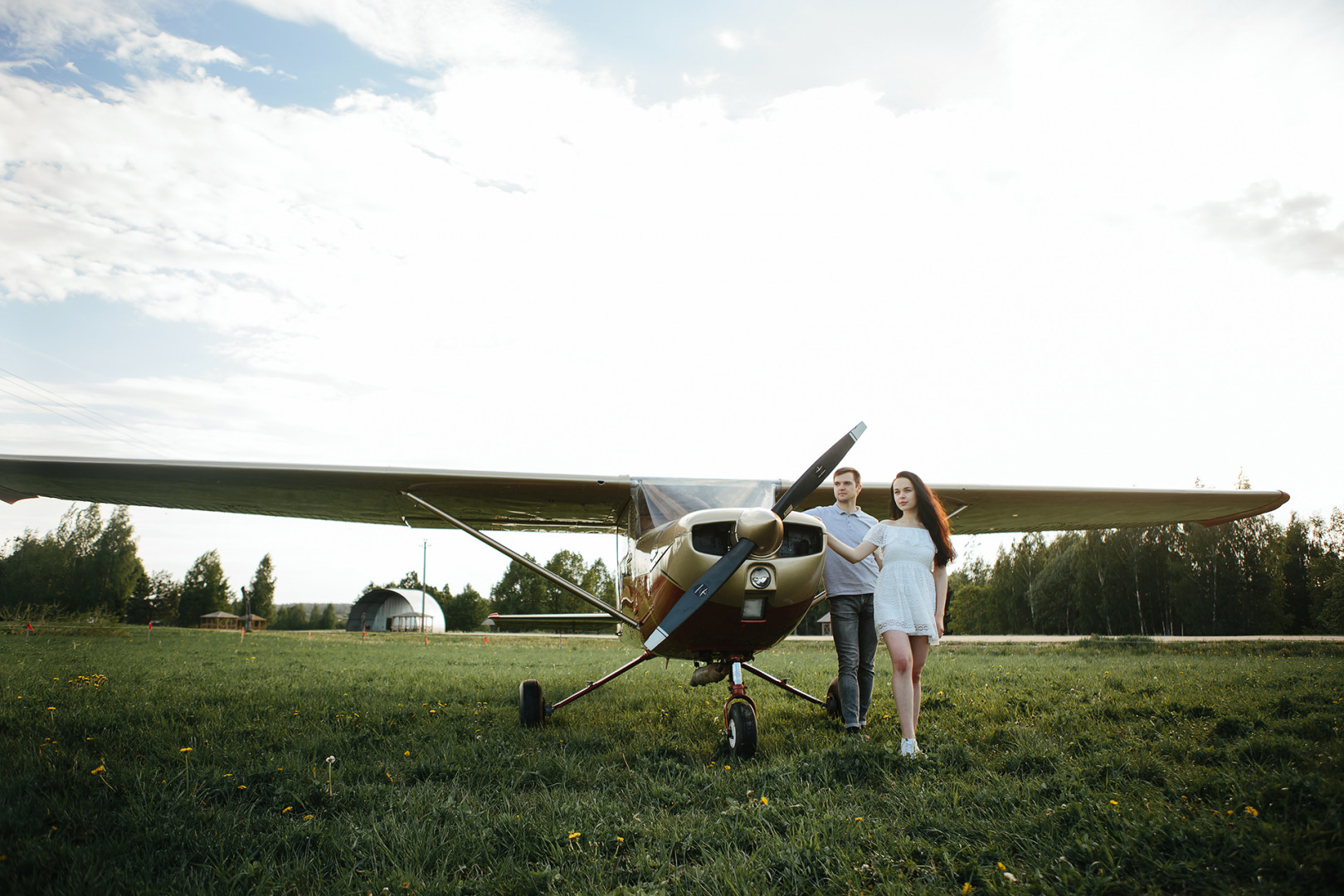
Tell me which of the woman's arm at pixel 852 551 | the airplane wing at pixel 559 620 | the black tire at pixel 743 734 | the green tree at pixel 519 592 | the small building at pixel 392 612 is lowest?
the small building at pixel 392 612

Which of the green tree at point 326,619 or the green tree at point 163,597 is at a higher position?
the green tree at point 163,597

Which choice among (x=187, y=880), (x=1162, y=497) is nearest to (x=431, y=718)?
(x=187, y=880)

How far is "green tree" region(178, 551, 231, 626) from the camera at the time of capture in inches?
2625

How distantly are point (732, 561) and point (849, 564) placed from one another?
5.14ft

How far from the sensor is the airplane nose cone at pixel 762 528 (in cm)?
388

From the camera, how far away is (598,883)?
7.93ft

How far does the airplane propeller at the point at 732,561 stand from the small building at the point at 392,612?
184 ft

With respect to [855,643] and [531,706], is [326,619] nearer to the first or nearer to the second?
[531,706]

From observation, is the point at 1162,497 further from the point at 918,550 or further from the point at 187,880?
the point at 187,880

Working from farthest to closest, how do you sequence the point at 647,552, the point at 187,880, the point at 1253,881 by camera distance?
the point at 647,552 < the point at 187,880 < the point at 1253,881

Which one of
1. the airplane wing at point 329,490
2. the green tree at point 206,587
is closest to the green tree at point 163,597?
the green tree at point 206,587

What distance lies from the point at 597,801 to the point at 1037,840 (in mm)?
2031

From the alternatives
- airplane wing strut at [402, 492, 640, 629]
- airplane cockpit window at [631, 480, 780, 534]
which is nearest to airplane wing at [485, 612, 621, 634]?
airplane wing strut at [402, 492, 640, 629]

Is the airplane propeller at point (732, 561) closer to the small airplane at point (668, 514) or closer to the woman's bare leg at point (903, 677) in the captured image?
the small airplane at point (668, 514)
